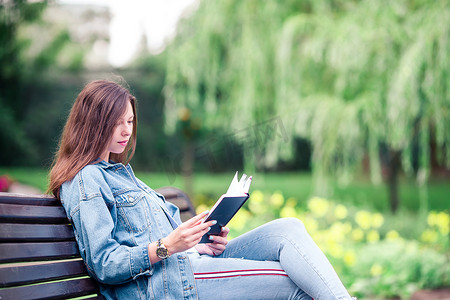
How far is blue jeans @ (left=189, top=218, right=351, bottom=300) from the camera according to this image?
1804mm

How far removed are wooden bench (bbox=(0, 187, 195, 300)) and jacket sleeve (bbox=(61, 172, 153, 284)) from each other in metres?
0.07

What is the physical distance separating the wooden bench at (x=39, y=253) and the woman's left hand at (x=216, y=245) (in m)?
0.47

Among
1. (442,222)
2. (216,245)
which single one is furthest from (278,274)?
(442,222)

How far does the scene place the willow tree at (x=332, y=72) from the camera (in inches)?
173

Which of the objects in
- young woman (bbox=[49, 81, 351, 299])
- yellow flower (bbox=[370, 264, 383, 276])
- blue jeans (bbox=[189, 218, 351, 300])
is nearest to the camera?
young woman (bbox=[49, 81, 351, 299])

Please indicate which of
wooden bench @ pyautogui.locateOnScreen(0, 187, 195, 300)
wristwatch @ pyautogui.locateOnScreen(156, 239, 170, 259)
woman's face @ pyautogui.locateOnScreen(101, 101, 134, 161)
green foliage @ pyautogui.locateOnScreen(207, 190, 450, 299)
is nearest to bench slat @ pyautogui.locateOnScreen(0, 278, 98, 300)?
wooden bench @ pyautogui.locateOnScreen(0, 187, 195, 300)

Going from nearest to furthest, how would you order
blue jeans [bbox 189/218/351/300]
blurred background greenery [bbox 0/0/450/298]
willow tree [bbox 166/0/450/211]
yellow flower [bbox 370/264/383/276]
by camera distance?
1. blue jeans [bbox 189/218/351/300]
2. yellow flower [bbox 370/264/383/276]
3. blurred background greenery [bbox 0/0/450/298]
4. willow tree [bbox 166/0/450/211]

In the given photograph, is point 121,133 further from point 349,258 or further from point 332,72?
point 332,72

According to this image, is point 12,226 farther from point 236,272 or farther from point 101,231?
point 236,272

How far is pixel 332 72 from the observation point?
5379 millimetres

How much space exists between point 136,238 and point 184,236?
21cm

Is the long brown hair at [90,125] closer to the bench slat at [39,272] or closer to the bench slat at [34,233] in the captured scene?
the bench slat at [34,233]

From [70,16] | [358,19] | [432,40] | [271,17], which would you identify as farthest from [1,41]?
[432,40]

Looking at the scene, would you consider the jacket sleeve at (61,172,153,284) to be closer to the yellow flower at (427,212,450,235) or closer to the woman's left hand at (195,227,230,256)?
the woman's left hand at (195,227,230,256)
